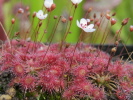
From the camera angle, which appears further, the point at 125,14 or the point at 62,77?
the point at 125,14

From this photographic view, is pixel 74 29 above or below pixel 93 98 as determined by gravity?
below

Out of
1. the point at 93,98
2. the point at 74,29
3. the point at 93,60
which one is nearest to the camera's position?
the point at 93,98

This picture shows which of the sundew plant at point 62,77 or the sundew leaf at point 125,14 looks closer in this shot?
the sundew plant at point 62,77

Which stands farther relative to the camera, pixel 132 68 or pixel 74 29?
pixel 74 29

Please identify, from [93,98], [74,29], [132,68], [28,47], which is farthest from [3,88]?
[74,29]

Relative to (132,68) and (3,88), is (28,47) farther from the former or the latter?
(132,68)

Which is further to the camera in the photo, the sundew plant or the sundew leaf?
the sundew leaf

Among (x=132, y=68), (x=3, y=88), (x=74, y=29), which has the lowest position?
(x=74, y=29)

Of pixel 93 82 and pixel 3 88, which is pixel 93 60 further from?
pixel 3 88

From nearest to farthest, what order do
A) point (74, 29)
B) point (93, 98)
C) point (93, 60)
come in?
point (93, 98)
point (93, 60)
point (74, 29)
